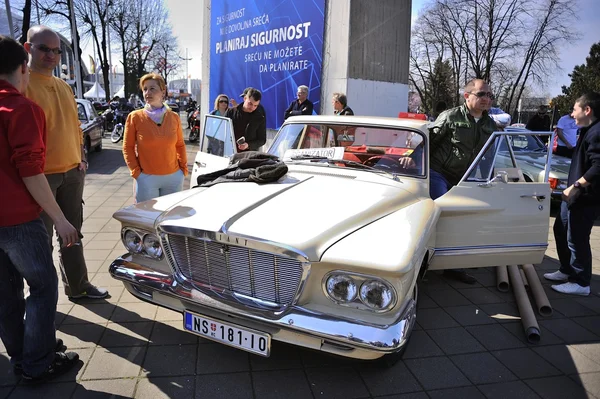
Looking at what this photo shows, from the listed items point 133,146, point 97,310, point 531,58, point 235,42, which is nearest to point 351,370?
point 97,310

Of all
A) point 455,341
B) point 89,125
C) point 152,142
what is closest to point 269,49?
point 89,125

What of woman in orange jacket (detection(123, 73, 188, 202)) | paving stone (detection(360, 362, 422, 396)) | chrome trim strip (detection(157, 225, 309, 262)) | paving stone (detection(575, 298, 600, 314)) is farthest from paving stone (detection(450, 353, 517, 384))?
woman in orange jacket (detection(123, 73, 188, 202))

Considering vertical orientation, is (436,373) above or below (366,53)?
below

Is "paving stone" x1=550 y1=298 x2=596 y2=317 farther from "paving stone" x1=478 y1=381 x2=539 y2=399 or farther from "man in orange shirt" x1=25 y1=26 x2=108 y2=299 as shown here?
"man in orange shirt" x1=25 y1=26 x2=108 y2=299

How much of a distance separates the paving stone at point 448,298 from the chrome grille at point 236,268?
216cm

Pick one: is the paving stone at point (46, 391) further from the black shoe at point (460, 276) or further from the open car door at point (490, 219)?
the black shoe at point (460, 276)

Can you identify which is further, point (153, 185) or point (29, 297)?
point (153, 185)

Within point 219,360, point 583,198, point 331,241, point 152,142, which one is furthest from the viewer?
point 583,198

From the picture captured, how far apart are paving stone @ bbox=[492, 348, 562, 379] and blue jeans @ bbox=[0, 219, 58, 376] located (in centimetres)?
308

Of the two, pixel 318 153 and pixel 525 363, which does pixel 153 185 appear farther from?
pixel 525 363

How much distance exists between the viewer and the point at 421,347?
3.23 meters

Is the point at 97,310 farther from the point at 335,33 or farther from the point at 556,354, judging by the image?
the point at 335,33

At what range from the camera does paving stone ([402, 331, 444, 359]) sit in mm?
3129

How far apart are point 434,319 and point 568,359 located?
3.28 feet
